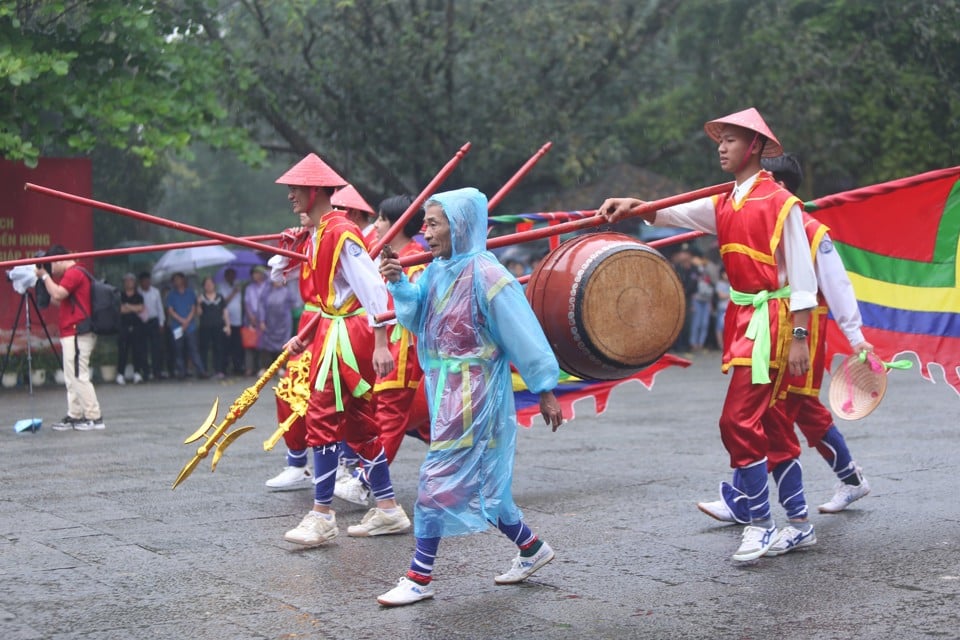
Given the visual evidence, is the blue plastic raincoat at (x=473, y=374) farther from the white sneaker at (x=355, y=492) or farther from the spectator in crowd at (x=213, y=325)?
the spectator in crowd at (x=213, y=325)

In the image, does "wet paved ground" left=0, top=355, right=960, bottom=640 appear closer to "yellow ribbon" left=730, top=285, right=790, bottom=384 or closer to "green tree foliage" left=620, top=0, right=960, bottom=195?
"yellow ribbon" left=730, top=285, right=790, bottom=384

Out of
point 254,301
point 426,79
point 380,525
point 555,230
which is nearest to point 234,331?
point 254,301

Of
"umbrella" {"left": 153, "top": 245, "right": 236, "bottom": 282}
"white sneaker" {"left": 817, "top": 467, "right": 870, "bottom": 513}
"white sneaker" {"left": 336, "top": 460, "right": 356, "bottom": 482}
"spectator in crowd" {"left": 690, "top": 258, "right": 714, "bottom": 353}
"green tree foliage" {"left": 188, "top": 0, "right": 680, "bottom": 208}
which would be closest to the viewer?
"white sneaker" {"left": 817, "top": 467, "right": 870, "bottom": 513}

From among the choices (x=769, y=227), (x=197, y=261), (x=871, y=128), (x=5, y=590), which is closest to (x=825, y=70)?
(x=871, y=128)

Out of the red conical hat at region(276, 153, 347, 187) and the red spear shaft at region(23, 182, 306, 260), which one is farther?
the red conical hat at region(276, 153, 347, 187)

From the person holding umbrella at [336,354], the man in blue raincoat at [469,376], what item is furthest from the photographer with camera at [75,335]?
the man in blue raincoat at [469,376]

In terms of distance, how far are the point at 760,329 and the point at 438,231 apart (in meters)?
1.56

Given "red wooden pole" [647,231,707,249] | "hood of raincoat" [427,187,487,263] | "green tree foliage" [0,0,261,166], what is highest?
"green tree foliage" [0,0,261,166]

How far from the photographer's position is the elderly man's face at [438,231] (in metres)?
5.41

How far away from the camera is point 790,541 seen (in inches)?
237

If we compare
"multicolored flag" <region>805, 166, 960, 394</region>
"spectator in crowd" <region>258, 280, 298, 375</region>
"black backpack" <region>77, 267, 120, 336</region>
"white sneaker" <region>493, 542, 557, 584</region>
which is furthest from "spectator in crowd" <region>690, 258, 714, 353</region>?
"white sneaker" <region>493, 542, 557, 584</region>

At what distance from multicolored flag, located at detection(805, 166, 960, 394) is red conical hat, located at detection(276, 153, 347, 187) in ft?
8.36

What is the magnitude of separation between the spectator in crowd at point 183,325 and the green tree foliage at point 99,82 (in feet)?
7.54

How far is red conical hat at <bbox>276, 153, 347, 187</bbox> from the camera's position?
682 centimetres
